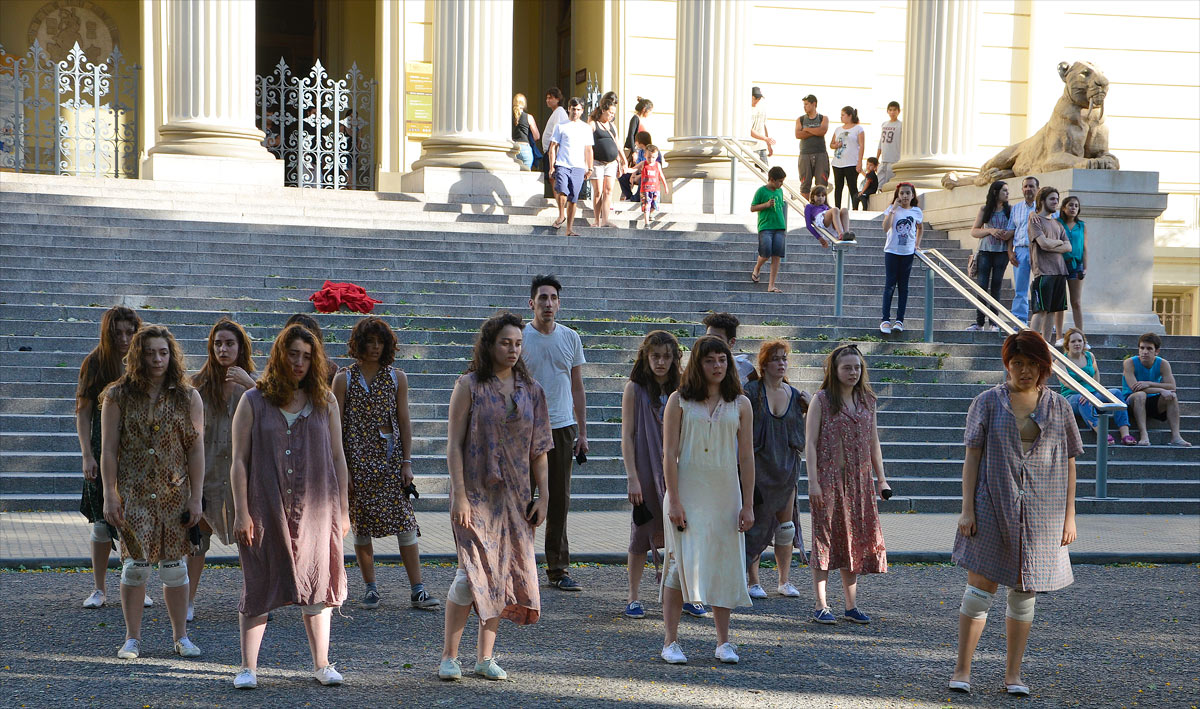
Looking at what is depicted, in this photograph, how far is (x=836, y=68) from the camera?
86.6 feet

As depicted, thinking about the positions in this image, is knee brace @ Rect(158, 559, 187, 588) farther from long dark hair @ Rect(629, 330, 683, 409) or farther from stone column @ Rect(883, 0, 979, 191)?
stone column @ Rect(883, 0, 979, 191)

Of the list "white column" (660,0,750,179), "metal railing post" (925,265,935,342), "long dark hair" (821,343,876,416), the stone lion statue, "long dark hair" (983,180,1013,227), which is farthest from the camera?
"white column" (660,0,750,179)

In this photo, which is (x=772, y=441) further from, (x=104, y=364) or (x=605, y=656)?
(x=104, y=364)

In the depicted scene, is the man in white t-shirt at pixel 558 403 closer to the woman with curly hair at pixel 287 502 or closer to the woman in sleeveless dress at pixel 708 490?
the woman in sleeveless dress at pixel 708 490

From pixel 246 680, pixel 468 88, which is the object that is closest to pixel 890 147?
pixel 468 88

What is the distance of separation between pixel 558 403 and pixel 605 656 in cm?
202

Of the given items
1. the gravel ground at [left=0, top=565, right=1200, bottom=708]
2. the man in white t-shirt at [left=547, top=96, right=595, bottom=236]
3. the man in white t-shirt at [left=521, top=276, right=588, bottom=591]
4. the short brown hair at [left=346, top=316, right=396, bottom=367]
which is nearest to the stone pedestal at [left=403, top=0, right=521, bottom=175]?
the man in white t-shirt at [left=547, top=96, right=595, bottom=236]

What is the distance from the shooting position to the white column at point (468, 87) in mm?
19812

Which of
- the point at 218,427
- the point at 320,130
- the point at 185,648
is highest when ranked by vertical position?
the point at 320,130

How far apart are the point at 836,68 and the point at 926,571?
61.5 ft

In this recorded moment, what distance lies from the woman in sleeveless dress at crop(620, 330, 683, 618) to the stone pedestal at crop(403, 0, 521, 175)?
12.7 metres

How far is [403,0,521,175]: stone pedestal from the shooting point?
65.0 feet

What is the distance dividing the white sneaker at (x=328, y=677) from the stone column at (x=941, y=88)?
17.8 meters

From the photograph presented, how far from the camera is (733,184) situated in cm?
2005
